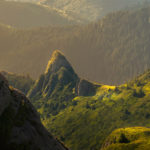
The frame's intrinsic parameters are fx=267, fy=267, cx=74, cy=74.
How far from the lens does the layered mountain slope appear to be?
4528 cm

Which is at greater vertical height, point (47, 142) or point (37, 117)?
point (37, 117)

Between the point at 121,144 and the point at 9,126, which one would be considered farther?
the point at 121,144

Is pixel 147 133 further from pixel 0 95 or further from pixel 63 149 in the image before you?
pixel 0 95

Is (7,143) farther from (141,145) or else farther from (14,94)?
(141,145)

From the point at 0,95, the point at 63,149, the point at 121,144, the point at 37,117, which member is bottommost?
the point at 121,144

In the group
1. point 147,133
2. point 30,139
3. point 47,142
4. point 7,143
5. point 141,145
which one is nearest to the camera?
point 7,143

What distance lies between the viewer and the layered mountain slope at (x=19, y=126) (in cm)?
4528

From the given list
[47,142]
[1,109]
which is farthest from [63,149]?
[1,109]

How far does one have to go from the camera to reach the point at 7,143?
4462 centimetres

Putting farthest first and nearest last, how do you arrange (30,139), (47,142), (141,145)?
(141,145), (47,142), (30,139)

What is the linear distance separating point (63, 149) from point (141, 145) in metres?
101

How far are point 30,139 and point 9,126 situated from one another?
4.75 m

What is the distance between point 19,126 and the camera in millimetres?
47688

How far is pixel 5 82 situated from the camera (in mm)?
48625
